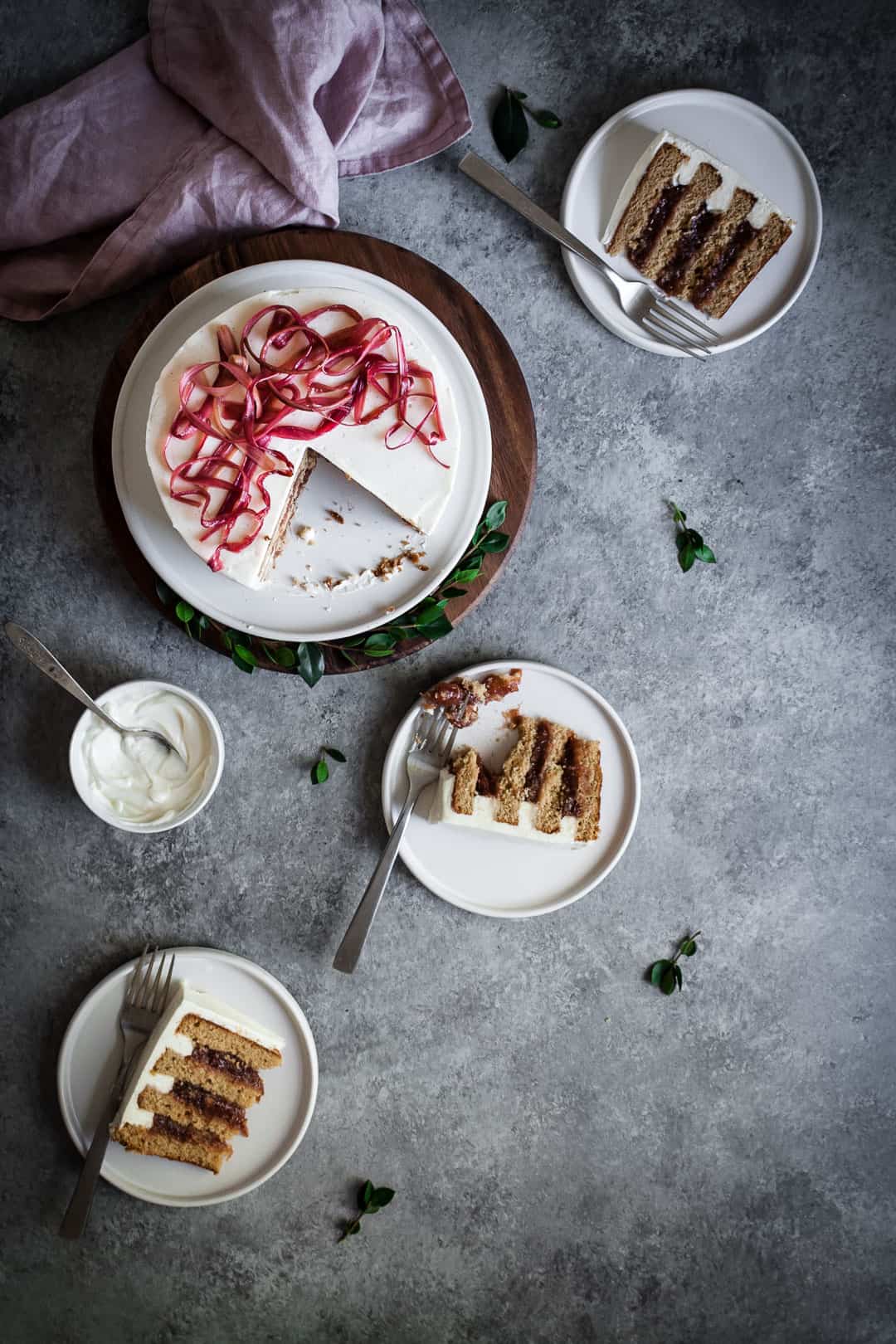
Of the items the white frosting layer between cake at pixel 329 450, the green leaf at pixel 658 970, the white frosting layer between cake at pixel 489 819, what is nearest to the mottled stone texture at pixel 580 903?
the green leaf at pixel 658 970

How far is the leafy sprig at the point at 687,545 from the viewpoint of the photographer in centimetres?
245

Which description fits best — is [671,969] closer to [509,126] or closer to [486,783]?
[486,783]

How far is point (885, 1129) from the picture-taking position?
8.67 ft

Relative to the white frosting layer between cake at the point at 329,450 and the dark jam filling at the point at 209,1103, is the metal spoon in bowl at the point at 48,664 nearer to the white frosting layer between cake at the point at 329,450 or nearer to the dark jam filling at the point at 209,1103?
the white frosting layer between cake at the point at 329,450

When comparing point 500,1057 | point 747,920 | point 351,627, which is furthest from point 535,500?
point 500,1057

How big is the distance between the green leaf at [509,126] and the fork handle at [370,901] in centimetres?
A: 176

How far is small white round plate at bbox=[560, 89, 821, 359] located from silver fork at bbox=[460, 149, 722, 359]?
0.03 m

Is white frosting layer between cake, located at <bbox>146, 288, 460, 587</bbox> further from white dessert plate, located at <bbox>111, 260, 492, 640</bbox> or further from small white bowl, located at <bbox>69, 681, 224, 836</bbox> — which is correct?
small white bowl, located at <bbox>69, 681, 224, 836</bbox>

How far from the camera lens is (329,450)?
2.01 metres

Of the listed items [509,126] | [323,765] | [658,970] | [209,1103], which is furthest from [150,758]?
[509,126]

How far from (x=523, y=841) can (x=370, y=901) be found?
46 cm

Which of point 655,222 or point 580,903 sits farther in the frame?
point 580,903

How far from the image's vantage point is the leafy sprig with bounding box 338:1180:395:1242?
2.55 metres

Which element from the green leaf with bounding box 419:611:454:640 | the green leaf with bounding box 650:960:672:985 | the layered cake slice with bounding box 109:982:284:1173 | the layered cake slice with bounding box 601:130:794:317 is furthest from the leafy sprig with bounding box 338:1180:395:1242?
the layered cake slice with bounding box 601:130:794:317
